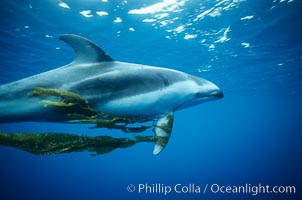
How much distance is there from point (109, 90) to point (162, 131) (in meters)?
1.33

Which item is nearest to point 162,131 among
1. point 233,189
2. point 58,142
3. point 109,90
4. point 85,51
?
point 109,90

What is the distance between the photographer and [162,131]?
4.54 meters

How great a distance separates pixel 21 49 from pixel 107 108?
2068 centimetres

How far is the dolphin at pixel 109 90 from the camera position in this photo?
397 centimetres

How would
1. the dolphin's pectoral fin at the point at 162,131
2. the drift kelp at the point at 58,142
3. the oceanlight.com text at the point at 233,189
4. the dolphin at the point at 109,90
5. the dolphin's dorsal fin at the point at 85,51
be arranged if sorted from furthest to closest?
the oceanlight.com text at the point at 233,189 < the dolphin's dorsal fin at the point at 85,51 < the dolphin's pectoral fin at the point at 162,131 < the dolphin at the point at 109,90 < the drift kelp at the point at 58,142

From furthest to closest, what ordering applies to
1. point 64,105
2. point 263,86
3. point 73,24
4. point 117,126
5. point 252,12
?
point 263,86 < point 73,24 < point 252,12 < point 117,126 < point 64,105

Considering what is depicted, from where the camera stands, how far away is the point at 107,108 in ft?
13.7

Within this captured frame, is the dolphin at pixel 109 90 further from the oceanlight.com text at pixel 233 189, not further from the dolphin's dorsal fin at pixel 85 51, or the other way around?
the oceanlight.com text at pixel 233 189

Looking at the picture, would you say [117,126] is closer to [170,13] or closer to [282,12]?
[170,13]

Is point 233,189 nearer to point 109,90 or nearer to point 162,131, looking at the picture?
point 162,131

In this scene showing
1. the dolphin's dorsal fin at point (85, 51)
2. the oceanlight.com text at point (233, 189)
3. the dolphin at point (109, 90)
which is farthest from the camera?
the oceanlight.com text at point (233, 189)

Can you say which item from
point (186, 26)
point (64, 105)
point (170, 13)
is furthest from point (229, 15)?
point (64, 105)

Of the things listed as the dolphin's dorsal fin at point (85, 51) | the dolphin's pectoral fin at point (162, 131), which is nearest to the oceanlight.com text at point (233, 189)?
the dolphin's pectoral fin at point (162, 131)

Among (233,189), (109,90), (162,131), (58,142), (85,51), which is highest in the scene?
(85,51)
